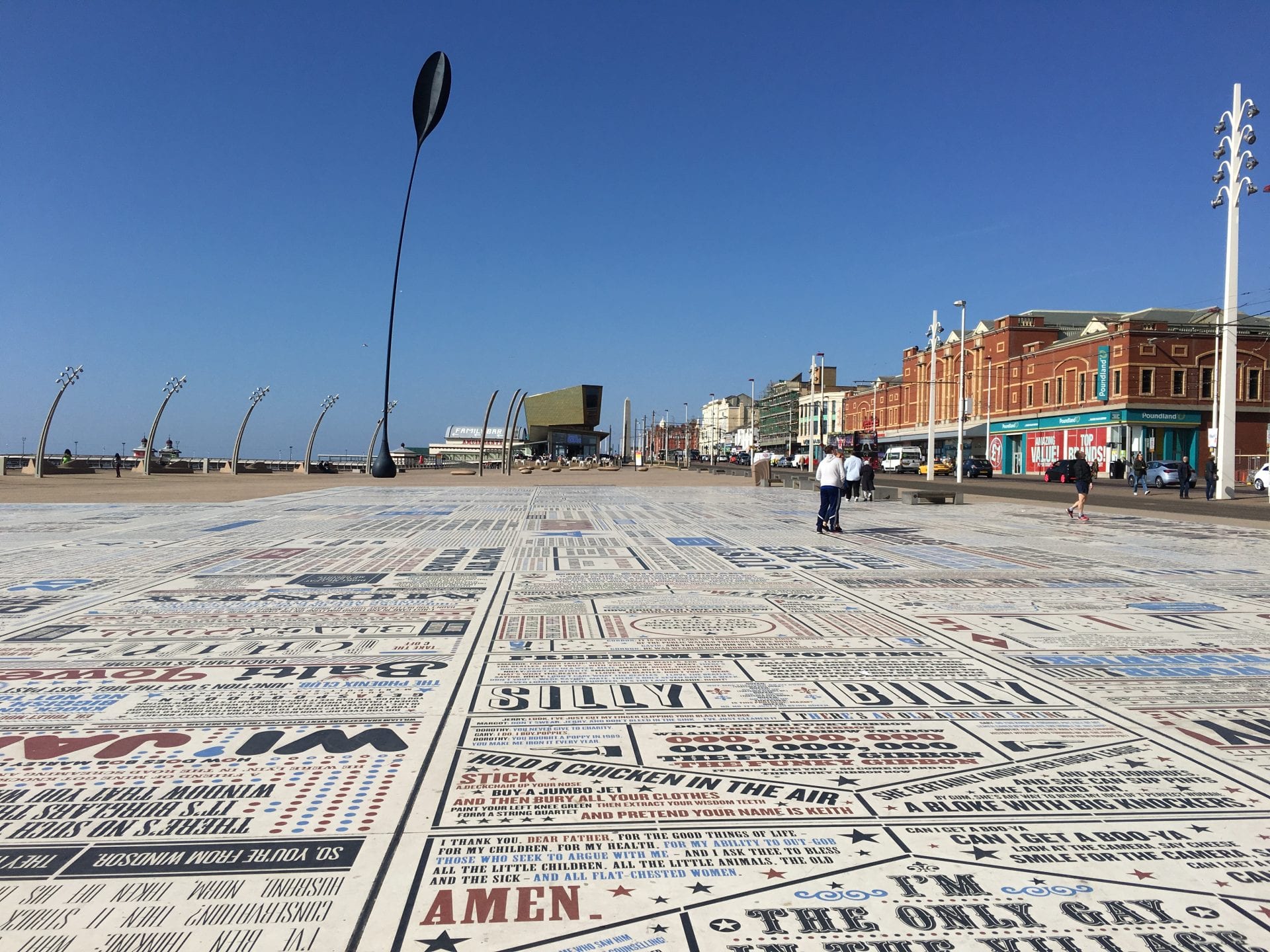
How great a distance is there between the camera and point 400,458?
107750mm

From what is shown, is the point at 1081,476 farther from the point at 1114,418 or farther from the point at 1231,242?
the point at 1114,418

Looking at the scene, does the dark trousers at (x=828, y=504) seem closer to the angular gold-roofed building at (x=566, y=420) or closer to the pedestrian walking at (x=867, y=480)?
the pedestrian walking at (x=867, y=480)

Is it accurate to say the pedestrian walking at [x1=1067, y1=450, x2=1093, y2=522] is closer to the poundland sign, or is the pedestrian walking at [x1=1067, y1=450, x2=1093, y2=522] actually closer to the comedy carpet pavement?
the comedy carpet pavement

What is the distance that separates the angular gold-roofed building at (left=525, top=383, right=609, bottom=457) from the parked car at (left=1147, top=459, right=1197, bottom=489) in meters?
96.8

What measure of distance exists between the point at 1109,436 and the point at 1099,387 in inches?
118

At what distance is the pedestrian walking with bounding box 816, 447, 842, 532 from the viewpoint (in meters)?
15.6

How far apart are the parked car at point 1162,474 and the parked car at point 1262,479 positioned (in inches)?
96.3

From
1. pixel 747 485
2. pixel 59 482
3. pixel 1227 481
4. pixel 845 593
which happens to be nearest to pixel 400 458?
pixel 59 482

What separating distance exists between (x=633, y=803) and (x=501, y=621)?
13.0ft

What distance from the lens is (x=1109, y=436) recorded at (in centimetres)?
5466

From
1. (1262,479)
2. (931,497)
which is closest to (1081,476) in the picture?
(931,497)

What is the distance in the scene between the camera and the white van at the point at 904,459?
226 feet

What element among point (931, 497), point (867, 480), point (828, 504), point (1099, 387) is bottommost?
point (931, 497)

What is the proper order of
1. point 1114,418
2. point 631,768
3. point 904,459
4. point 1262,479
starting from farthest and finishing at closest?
point 904,459, point 1114,418, point 1262,479, point 631,768
